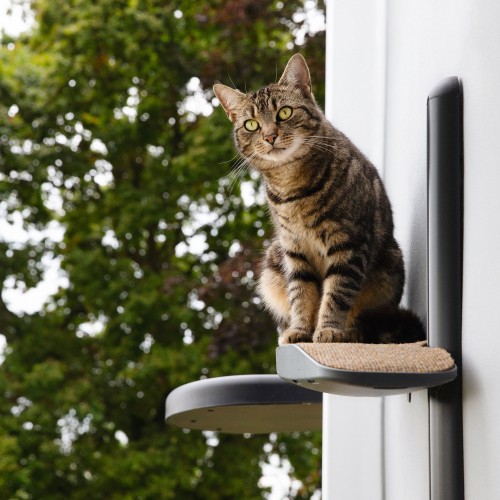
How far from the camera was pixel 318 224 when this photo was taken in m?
1.31

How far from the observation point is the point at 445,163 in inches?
37.9

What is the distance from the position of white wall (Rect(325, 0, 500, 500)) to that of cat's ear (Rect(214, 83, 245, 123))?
10.9 inches

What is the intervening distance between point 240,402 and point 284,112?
1.60ft

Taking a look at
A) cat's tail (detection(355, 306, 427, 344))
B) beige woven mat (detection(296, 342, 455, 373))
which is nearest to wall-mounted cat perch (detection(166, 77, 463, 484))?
beige woven mat (detection(296, 342, 455, 373))

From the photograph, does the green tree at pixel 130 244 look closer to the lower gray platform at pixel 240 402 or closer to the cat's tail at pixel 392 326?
the lower gray platform at pixel 240 402

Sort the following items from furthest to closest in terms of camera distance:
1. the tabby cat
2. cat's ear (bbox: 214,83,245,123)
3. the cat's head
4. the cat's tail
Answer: cat's ear (bbox: 214,83,245,123) < the cat's head < the tabby cat < the cat's tail

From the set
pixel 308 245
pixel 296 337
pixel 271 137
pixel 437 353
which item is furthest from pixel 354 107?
pixel 437 353

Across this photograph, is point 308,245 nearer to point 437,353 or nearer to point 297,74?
point 297,74

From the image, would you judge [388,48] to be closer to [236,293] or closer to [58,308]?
[236,293]

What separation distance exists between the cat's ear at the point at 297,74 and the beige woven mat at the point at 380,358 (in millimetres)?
727

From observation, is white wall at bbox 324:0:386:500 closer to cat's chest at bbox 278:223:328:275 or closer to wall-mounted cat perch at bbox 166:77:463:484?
cat's chest at bbox 278:223:328:275

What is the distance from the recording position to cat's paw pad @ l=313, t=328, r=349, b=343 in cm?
123

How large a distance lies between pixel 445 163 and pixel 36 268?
4.59 m

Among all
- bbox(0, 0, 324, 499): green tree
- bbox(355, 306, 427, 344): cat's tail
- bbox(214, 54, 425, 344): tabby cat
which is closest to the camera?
bbox(355, 306, 427, 344): cat's tail
